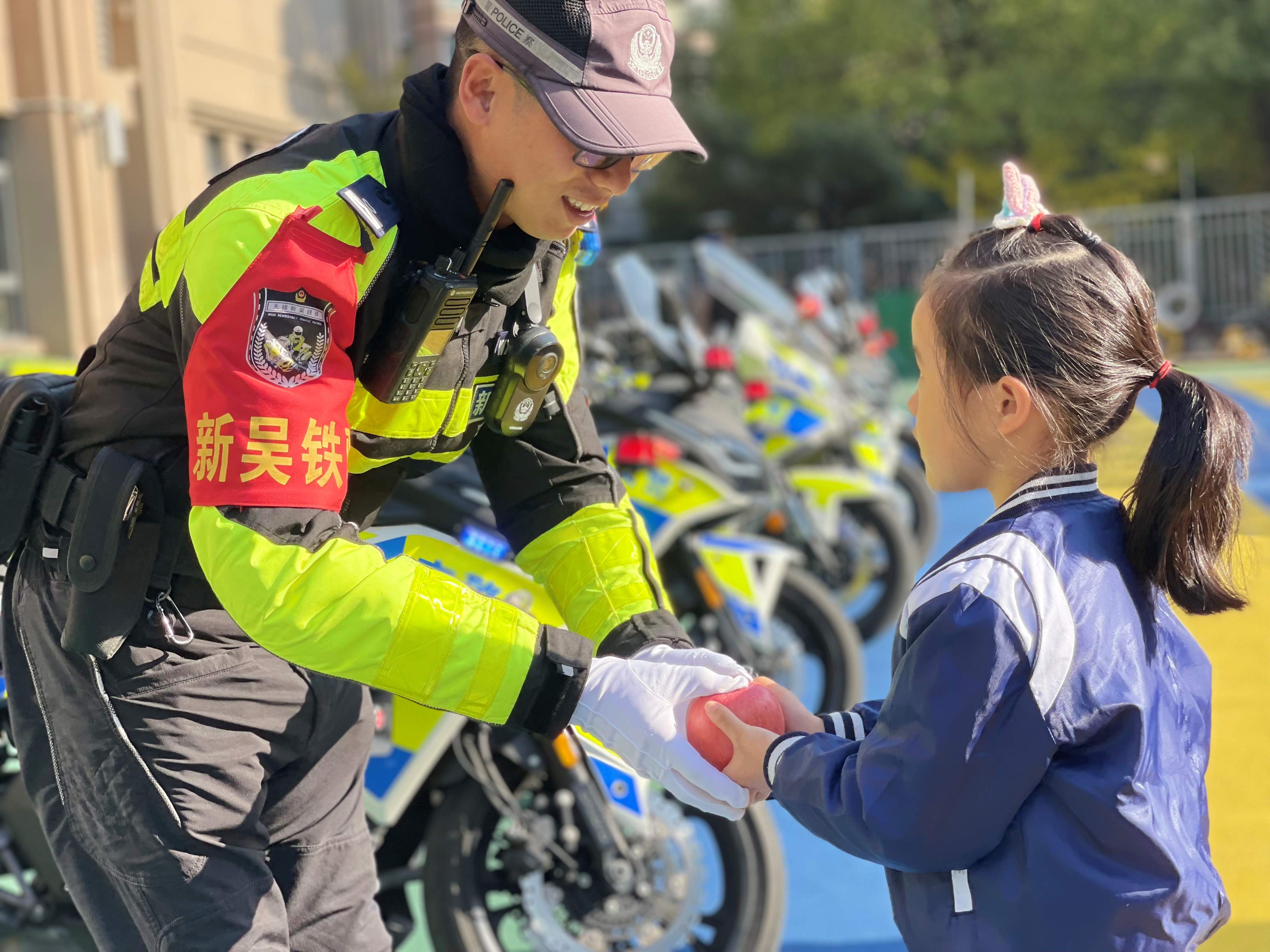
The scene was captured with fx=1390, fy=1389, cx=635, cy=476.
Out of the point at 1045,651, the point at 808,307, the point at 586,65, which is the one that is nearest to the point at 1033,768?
the point at 1045,651

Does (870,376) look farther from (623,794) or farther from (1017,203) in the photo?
(1017,203)

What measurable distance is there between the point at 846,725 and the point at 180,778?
900 millimetres

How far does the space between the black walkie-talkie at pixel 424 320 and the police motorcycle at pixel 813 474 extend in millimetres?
3291

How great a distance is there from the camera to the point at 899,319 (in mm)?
18625

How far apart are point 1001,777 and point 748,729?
1.26ft

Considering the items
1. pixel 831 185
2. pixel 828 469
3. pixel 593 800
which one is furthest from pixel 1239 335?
pixel 593 800

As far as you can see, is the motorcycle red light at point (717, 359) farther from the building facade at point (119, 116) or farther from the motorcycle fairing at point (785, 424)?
the building facade at point (119, 116)

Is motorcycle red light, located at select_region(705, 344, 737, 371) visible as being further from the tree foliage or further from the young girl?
the tree foliage

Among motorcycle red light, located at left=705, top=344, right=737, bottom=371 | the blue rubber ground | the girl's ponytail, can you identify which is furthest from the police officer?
motorcycle red light, located at left=705, top=344, right=737, bottom=371

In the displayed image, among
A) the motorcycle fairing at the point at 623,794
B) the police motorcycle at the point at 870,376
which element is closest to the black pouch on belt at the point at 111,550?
the motorcycle fairing at the point at 623,794

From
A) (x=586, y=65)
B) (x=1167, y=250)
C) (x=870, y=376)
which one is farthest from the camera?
(x=1167, y=250)

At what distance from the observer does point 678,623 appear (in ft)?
7.24

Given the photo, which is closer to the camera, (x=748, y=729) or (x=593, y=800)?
(x=748, y=729)

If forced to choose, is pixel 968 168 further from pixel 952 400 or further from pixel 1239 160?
pixel 952 400
